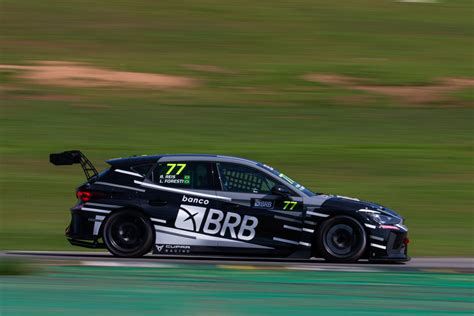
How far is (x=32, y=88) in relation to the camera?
27.8 meters

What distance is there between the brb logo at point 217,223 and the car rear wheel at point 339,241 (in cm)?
83

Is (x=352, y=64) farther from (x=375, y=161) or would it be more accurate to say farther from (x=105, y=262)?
(x=105, y=262)

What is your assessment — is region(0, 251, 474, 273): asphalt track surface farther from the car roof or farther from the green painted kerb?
the green painted kerb

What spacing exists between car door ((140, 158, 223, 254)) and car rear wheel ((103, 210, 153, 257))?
14cm

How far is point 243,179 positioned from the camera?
11.7 metres

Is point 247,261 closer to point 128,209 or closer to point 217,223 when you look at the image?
point 217,223

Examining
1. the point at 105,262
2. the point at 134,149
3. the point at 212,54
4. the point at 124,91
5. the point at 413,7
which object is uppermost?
the point at 413,7

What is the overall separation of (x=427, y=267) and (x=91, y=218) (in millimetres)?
4016

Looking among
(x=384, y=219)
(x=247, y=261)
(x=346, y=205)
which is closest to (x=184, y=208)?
(x=247, y=261)

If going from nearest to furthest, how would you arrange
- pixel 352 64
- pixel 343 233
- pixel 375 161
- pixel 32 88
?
1. pixel 343 233
2. pixel 375 161
3. pixel 32 88
4. pixel 352 64

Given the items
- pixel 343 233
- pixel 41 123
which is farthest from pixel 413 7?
pixel 343 233

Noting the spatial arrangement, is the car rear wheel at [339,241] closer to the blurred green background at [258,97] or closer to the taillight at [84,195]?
the blurred green background at [258,97]

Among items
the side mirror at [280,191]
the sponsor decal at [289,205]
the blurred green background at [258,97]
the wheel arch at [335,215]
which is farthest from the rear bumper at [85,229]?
the wheel arch at [335,215]

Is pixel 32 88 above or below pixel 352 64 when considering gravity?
below
